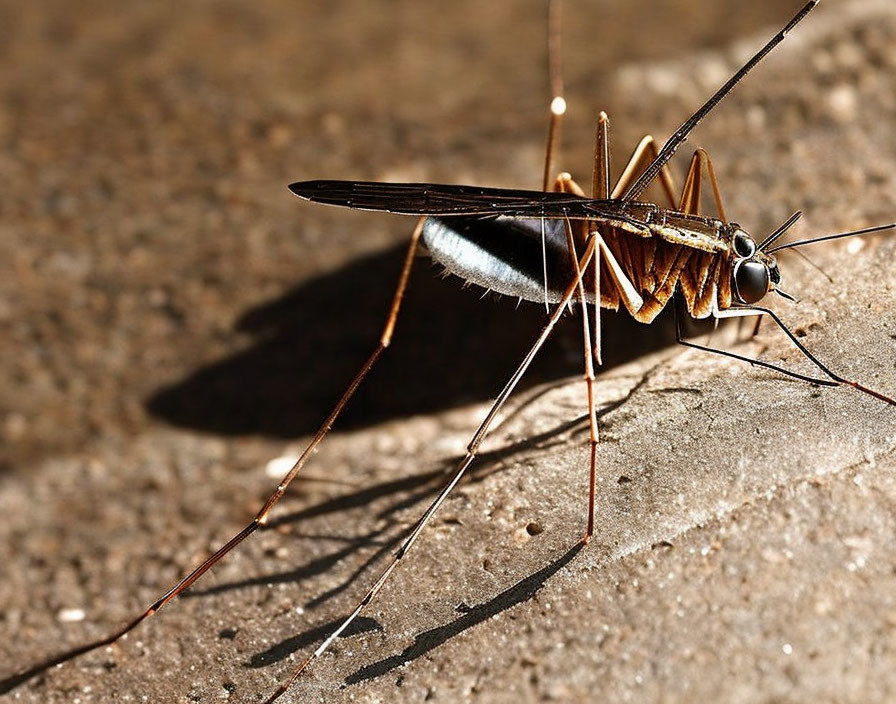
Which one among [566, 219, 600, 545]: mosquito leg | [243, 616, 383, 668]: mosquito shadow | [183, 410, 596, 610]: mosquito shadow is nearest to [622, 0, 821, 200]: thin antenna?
[566, 219, 600, 545]: mosquito leg

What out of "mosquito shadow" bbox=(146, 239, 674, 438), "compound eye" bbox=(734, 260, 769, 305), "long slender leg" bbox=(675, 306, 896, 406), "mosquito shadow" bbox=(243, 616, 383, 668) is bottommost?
"mosquito shadow" bbox=(243, 616, 383, 668)

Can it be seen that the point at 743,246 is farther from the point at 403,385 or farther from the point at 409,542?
the point at 403,385

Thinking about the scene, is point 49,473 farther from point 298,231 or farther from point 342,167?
point 342,167

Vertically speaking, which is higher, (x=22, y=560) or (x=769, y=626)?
(x=769, y=626)

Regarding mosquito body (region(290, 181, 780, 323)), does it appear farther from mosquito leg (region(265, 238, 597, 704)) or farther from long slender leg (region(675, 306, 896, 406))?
mosquito leg (region(265, 238, 597, 704))

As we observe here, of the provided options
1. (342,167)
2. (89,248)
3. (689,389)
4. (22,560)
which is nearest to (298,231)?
(342,167)

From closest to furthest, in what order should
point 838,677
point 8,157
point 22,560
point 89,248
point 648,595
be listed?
point 838,677 < point 648,595 < point 22,560 < point 89,248 < point 8,157
